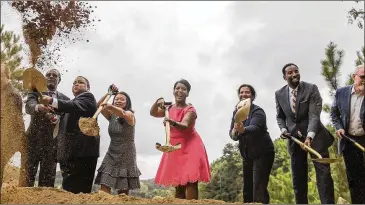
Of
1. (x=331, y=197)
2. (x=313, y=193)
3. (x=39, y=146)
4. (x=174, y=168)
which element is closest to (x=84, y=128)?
(x=39, y=146)

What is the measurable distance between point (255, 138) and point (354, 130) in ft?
3.20

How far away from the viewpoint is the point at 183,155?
4867 millimetres

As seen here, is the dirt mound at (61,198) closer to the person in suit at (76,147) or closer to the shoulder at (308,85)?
the person in suit at (76,147)

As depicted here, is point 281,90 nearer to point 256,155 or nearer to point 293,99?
point 293,99

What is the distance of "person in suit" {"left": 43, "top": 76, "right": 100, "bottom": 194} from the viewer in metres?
4.87

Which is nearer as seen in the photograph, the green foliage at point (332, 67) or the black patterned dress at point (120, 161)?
the black patterned dress at point (120, 161)

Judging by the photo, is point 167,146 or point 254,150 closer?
point 167,146

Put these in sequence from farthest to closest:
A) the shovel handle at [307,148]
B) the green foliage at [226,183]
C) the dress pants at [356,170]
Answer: the green foliage at [226,183] → the dress pants at [356,170] → the shovel handle at [307,148]

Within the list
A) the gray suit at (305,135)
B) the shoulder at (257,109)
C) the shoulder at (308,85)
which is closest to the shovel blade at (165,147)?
the shoulder at (257,109)

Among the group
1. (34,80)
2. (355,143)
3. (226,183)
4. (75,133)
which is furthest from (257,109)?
(226,183)

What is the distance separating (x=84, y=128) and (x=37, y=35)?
137 centimetres

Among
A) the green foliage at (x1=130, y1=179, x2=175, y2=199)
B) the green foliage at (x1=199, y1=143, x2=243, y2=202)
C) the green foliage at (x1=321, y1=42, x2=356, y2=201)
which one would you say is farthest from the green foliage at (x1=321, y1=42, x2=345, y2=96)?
the green foliage at (x1=199, y1=143, x2=243, y2=202)

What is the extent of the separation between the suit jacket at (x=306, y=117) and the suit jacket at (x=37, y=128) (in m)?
2.42

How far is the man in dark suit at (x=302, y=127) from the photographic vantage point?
4.62 meters
